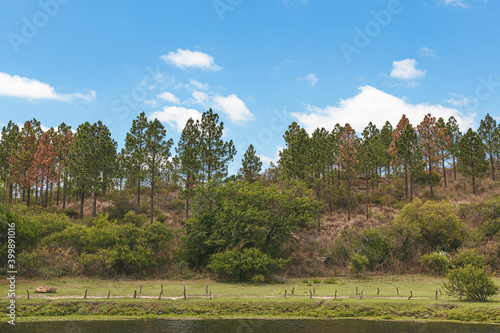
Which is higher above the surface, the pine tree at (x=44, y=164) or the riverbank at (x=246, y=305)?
the pine tree at (x=44, y=164)

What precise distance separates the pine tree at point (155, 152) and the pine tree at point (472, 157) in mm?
55130

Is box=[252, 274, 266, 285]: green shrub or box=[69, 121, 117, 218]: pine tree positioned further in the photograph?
box=[69, 121, 117, 218]: pine tree

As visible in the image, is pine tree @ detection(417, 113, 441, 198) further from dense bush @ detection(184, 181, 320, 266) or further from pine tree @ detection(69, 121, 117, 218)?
pine tree @ detection(69, 121, 117, 218)

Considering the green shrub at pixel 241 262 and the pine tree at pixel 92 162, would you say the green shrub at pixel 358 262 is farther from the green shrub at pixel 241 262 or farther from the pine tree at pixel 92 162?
the pine tree at pixel 92 162

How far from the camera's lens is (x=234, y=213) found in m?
44.7

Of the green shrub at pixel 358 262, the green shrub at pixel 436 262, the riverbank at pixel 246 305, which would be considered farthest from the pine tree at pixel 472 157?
the riverbank at pixel 246 305

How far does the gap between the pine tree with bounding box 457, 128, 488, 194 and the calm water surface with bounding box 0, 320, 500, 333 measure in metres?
51.3

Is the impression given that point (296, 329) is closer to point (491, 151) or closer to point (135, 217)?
point (135, 217)

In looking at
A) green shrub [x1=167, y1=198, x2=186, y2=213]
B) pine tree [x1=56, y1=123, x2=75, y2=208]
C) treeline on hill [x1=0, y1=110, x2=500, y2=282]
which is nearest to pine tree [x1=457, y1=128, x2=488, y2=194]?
treeline on hill [x1=0, y1=110, x2=500, y2=282]

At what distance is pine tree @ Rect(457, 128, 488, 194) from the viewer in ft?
217

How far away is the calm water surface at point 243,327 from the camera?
2277 centimetres

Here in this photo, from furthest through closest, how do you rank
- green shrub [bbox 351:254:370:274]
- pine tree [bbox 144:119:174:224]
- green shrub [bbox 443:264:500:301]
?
pine tree [bbox 144:119:174:224] → green shrub [bbox 351:254:370:274] → green shrub [bbox 443:264:500:301]

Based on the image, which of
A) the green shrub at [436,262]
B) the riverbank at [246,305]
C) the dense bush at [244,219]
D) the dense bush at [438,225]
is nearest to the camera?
the riverbank at [246,305]

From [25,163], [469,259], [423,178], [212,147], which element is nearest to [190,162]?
[212,147]
